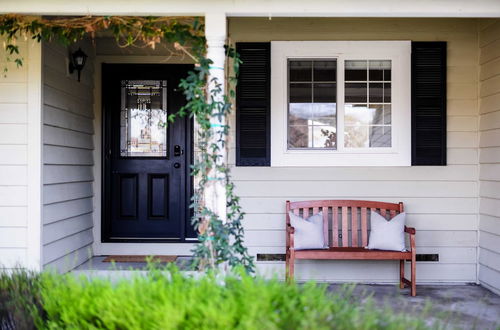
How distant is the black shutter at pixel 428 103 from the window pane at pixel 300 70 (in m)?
0.95

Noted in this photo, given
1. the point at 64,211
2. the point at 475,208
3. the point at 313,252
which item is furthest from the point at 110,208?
the point at 475,208

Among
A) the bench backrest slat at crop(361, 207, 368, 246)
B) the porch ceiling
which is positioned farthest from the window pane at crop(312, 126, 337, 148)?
the porch ceiling

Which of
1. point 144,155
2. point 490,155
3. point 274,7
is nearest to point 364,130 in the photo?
point 490,155

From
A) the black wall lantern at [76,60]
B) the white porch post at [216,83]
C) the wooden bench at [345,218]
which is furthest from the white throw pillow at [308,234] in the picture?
the black wall lantern at [76,60]

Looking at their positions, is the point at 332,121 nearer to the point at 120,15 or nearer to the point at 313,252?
the point at 313,252

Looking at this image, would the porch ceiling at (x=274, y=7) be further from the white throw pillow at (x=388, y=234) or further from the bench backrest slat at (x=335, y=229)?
the bench backrest slat at (x=335, y=229)

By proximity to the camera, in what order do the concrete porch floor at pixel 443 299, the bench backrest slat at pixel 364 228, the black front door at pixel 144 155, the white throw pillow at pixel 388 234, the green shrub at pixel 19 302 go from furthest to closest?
the black front door at pixel 144 155
the bench backrest slat at pixel 364 228
the white throw pillow at pixel 388 234
the concrete porch floor at pixel 443 299
the green shrub at pixel 19 302

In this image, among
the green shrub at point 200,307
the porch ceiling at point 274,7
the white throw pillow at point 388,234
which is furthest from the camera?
the white throw pillow at point 388,234

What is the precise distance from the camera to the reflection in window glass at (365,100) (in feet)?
16.3

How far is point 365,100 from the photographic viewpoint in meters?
4.97

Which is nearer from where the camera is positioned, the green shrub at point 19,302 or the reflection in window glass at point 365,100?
the green shrub at point 19,302

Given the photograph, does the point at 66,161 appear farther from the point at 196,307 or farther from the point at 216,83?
the point at 196,307

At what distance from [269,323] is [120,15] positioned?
240cm

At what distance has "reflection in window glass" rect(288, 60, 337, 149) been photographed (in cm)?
497
